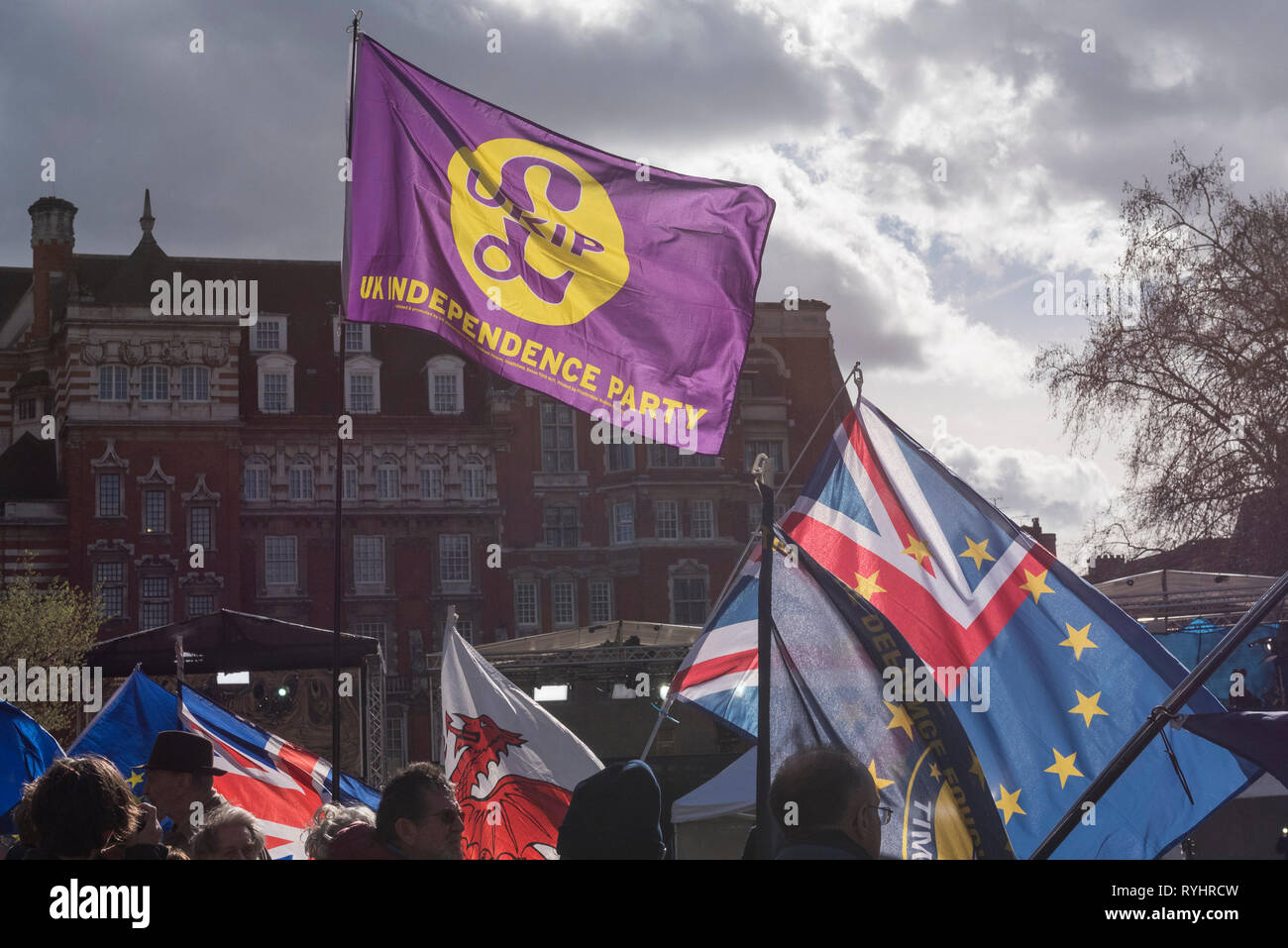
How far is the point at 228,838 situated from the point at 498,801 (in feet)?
13.3

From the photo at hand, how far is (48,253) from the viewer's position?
5647cm

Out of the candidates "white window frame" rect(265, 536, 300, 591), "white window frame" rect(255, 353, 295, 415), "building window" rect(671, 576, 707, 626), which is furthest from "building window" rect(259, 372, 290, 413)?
"building window" rect(671, 576, 707, 626)

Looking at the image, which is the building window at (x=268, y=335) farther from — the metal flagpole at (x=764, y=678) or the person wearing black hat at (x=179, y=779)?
the metal flagpole at (x=764, y=678)

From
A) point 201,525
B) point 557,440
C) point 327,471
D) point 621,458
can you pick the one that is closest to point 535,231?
point 201,525

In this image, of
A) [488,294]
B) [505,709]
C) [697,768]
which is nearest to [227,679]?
[697,768]

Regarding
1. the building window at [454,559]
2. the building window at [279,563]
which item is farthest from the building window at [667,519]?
the building window at [279,563]

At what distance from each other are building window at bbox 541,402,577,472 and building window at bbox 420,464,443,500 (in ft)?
13.7

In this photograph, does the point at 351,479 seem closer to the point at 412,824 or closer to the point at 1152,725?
the point at 412,824

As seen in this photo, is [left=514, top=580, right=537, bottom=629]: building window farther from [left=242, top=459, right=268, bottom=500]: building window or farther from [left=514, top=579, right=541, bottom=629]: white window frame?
[left=242, top=459, right=268, bottom=500]: building window

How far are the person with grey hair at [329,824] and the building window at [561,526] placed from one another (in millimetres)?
49657

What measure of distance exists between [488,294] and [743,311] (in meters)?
1.49

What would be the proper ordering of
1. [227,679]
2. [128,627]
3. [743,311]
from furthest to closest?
[128,627] → [227,679] → [743,311]
